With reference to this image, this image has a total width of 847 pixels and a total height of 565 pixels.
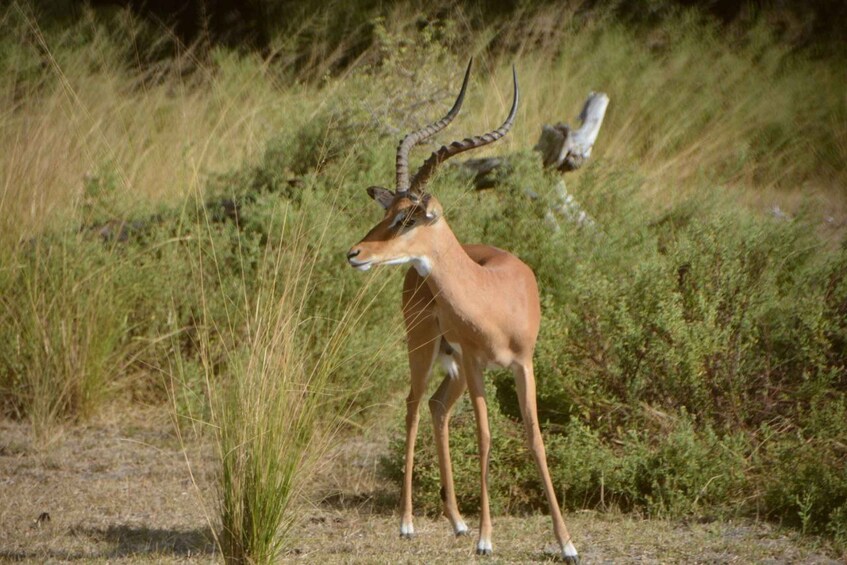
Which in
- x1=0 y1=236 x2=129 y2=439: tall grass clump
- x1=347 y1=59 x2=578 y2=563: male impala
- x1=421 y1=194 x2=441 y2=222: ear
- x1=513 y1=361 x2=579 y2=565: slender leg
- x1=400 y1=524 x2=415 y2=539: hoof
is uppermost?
x1=421 y1=194 x2=441 y2=222: ear

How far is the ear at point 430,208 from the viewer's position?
4.85 m

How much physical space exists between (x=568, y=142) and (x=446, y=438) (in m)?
3.24

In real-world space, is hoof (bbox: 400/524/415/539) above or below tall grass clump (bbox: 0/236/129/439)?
above

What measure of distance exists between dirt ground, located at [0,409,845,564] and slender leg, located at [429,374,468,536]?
10cm

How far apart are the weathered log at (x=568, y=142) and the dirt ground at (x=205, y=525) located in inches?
94.8

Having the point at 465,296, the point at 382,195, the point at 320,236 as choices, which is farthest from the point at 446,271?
the point at 320,236

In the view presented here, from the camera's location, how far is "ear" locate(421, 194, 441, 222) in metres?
4.85

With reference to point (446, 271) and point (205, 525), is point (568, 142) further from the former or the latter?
point (205, 525)

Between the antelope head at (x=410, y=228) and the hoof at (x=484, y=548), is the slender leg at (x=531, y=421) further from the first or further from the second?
the antelope head at (x=410, y=228)

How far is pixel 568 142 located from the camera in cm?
807

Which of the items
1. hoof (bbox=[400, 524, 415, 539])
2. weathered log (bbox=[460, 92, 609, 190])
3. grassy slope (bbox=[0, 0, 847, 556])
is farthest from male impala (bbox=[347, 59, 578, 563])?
weathered log (bbox=[460, 92, 609, 190])

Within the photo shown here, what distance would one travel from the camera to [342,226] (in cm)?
692

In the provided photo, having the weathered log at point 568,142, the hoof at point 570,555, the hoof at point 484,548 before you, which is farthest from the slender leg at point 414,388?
the weathered log at point 568,142

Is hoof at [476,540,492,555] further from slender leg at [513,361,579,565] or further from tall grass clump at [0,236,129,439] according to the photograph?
tall grass clump at [0,236,129,439]
